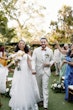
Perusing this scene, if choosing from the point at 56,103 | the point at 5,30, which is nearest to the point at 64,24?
the point at 5,30

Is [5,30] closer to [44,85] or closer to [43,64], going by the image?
[43,64]

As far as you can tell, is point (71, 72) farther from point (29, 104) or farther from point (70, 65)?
point (29, 104)

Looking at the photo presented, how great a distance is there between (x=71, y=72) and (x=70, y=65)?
275 mm

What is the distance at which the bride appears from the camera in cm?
667

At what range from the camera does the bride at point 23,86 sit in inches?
263

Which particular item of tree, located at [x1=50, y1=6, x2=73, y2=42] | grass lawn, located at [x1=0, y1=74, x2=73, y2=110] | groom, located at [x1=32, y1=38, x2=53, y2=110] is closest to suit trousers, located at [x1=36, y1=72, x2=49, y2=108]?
groom, located at [x1=32, y1=38, x2=53, y2=110]

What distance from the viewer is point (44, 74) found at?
24.0 feet

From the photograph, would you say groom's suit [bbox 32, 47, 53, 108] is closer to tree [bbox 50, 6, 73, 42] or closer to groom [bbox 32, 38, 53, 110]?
groom [bbox 32, 38, 53, 110]

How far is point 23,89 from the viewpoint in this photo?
669cm

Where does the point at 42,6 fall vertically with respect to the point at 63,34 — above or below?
above

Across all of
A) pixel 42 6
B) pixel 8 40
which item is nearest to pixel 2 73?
pixel 8 40

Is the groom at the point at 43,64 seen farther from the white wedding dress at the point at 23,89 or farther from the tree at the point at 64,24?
the tree at the point at 64,24

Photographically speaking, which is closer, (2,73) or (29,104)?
(29,104)

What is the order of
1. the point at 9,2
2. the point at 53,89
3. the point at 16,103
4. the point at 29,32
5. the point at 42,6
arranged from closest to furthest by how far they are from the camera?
the point at 16,103 → the point at 53,89 → the point at 9,2 → the point at 42,6 → the point at 29,32
